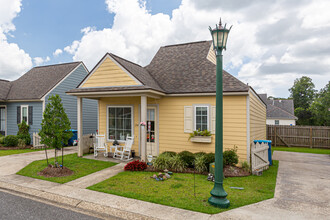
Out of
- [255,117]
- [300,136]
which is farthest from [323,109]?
[255,117]

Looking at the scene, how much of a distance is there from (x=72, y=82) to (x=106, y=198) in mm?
13348

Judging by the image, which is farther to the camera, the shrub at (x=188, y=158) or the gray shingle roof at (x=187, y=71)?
the gray shingle roof at (x=187, y=71)

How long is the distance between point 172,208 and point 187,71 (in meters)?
7.26

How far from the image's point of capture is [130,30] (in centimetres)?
1552

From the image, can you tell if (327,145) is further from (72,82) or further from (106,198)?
(72,82)

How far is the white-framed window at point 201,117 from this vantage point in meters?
8.87

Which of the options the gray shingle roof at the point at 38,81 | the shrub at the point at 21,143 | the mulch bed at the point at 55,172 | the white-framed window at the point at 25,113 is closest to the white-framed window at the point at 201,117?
the mulch bed at the point at 55,172

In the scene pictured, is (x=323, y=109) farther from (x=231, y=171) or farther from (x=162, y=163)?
(x=162, y=163)

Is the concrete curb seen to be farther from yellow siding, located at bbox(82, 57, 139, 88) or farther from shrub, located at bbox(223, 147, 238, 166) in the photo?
yellow siding, located at bbox(82, 57, 139, 88)

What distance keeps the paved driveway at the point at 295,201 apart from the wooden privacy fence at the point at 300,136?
29.6 feet

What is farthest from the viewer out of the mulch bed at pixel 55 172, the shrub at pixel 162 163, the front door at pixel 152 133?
the front door at pixel 152 133

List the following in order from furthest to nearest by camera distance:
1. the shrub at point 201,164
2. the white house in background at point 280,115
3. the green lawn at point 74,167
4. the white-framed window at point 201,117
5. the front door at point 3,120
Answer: the white house in background at point 280,115 < the front door at point 3,120 < the white-framed window at point 201,117 < the shrub at point 201,164 < the green lawn at point 74,167

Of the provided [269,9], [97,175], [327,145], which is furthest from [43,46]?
[327,145]

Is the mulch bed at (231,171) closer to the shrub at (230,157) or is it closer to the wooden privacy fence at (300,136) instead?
the shrub at (230,157)
